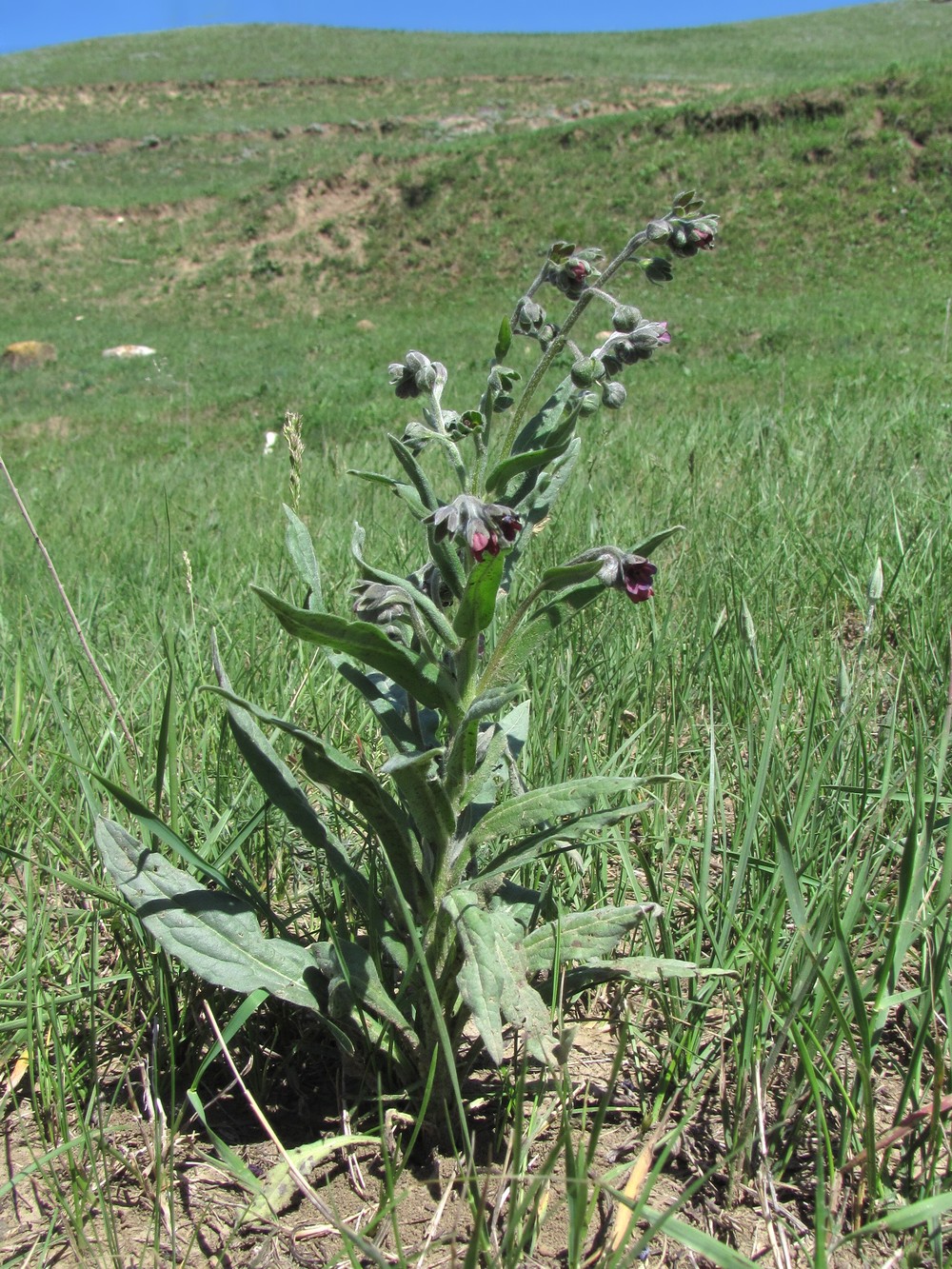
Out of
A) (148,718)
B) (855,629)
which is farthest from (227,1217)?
(855,629)

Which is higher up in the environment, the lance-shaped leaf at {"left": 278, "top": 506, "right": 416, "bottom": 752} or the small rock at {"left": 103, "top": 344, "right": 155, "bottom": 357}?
the small rock at {"left": 103, "top": 344, "right": 155, "bottom": 357}

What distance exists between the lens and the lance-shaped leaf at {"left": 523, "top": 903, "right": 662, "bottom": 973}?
1.20 metres

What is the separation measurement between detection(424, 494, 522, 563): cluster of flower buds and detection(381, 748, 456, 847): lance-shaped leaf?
0.86ft

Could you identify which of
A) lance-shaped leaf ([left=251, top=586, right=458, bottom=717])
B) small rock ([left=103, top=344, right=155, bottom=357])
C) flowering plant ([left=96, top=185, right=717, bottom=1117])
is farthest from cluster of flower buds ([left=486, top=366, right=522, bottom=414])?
small rock ([left=103, top=344, right=155, bottom=357])

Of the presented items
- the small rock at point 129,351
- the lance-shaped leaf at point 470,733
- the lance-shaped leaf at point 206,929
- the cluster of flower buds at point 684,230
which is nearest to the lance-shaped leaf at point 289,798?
the lance-shaped leaf at point 206,929

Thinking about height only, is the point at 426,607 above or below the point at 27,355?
below

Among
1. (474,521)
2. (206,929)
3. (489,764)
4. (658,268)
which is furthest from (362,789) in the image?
(658,268)

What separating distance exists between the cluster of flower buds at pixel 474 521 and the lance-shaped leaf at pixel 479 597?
0.02 m

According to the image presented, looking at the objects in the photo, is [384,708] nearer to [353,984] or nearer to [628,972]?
[353,984]

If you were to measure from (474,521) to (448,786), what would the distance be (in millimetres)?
370

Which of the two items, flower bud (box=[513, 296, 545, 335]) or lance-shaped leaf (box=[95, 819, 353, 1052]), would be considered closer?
lance-shaped leaf (box=[95, 819, 353, 1052])

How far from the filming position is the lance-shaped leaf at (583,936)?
1.20m

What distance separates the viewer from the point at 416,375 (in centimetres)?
141

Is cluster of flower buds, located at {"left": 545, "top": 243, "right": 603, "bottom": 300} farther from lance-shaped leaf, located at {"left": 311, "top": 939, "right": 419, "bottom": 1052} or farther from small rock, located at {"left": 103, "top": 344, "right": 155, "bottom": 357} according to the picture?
small rock, located at {"left": 103, "top": 344, "right": 155, "bottom": 357}
